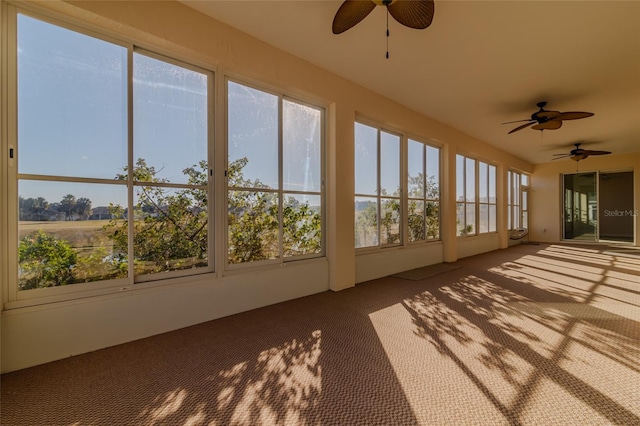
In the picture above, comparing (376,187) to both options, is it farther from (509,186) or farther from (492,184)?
(509,186)

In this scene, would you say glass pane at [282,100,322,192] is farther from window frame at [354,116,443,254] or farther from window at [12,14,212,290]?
window at [12,14,212,290]

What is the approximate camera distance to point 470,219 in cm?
695

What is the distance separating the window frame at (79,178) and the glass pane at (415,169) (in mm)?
3751

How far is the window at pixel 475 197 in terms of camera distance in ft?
21.5

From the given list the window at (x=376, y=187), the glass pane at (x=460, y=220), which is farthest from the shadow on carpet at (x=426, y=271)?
the glass pane at (x=460, y=220)

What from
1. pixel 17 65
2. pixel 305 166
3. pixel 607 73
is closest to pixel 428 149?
pixel 607 73

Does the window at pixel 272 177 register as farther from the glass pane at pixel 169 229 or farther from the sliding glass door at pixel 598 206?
the sliding glass door at pixel 598 206

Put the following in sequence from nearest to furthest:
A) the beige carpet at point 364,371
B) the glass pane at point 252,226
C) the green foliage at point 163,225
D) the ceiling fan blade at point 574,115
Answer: the beige carpet at point 364,371, the green foliage at point 163,225, the glass pane at point 252,226, the ceiling fan blade at point 574,115

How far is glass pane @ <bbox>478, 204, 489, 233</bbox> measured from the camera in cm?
730

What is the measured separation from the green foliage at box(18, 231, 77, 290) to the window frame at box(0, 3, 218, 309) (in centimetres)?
4

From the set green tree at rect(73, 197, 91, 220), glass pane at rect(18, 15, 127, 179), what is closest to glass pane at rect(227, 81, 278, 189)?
glass pane at rect(18, 15, 127, 179)

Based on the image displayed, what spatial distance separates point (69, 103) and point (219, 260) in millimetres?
1820

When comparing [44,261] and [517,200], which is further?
[517,200]

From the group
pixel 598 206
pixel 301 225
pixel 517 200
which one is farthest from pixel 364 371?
pixel 598 206
